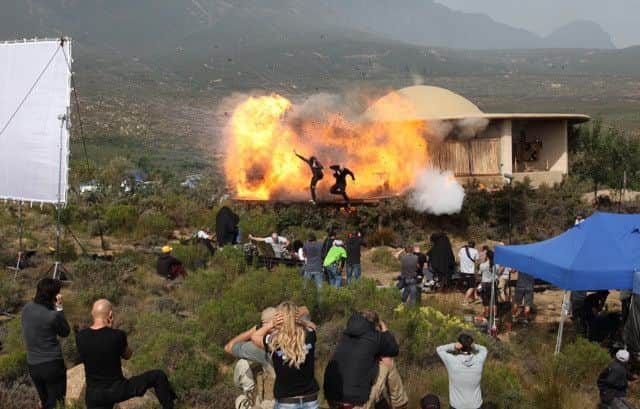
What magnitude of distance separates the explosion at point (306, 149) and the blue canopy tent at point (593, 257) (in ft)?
A: 51.9

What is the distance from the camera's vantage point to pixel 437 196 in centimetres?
2323

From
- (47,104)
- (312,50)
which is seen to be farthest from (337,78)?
(47,104)

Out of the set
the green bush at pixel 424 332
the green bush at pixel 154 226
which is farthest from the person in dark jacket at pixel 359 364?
the green bush at pixel 154 226

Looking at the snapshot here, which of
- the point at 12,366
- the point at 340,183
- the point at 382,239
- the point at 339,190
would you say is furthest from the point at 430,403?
the point at 339,190

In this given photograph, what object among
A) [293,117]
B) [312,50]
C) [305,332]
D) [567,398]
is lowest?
[567,398]

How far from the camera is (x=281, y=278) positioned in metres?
12.7

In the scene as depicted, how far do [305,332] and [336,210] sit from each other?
18.3 metres

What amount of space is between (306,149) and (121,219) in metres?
7.99

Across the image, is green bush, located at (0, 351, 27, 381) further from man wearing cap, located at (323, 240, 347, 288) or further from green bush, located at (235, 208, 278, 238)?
green bush, located at (235, 208, 278, 238)

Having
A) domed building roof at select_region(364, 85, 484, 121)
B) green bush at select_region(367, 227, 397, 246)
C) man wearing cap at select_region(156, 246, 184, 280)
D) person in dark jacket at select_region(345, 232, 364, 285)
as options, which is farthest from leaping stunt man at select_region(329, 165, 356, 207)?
man wearing cap at select_region(156, 246, 184, 280)

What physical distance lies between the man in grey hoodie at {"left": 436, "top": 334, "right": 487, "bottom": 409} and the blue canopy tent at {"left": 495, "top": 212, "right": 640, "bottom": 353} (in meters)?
3.82

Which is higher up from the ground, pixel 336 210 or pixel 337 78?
pixel 337 78

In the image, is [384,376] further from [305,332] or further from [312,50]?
[312,50]

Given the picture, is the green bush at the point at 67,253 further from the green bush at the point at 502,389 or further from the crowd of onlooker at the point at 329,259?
the green bush at the point at 502,389
